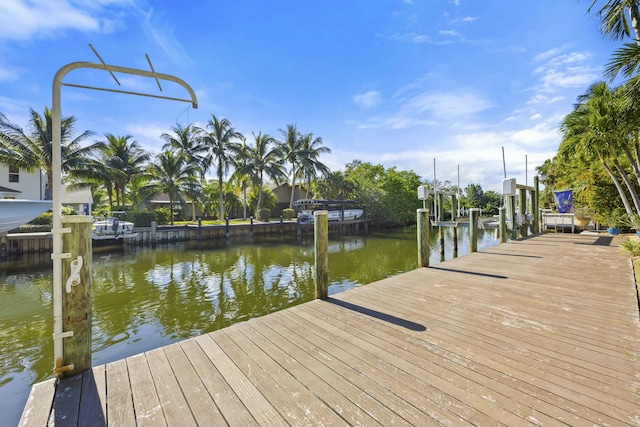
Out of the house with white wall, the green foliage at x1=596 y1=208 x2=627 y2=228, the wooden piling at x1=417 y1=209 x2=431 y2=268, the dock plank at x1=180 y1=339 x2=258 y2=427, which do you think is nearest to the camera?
the dock plank at x1=180 y1=339 x2=258 y2=427

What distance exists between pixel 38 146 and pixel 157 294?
16.3 meters

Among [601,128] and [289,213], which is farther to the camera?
[289,213]

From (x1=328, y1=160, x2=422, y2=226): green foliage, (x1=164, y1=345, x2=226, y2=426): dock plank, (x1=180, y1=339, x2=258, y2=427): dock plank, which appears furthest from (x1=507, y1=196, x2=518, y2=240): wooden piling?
(x1=328, y1=160, x2=422, y2=226): green foliage

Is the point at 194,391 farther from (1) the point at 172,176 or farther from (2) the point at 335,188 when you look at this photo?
(2) the point at 335,188

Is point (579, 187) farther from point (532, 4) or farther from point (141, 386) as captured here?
point (141, 386)

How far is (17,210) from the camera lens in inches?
300

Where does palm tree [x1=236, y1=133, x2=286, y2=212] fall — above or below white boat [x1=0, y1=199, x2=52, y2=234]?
above

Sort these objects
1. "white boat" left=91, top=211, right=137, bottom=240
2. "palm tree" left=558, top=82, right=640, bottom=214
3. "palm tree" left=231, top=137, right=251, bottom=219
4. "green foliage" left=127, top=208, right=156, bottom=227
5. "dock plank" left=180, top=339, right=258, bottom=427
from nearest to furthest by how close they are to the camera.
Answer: "dock plank" left=180, top=339, right=258, bottom=427
"palm tree" left=558, top=82, right=640, bottom=214
"white boat" left=91, top=211, right=137, bottom=240
"green foliage" left=127, top=208, right=156, bottom=227
"palm tree" left=231, top=137, right=251, bottom=219

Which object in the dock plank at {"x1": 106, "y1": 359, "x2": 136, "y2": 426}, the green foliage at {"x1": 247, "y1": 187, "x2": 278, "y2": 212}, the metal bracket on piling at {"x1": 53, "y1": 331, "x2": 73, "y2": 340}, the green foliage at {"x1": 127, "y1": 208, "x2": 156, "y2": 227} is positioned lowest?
the dock plank at {"x1": 106, "y1": 359, "x2": 136, "y2": 426}

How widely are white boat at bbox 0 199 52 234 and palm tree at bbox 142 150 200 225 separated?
48.2 feet

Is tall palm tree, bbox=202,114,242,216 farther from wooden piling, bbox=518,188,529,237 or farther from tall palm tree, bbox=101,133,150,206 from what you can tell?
wooden piling, bbox=518,188,529,237

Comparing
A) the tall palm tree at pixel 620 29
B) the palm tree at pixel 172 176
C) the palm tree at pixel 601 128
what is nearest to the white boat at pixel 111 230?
the palm tree at pixel 172 176

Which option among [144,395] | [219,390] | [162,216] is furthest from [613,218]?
[162,216]

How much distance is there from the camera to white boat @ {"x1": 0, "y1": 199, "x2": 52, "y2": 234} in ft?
24.3
